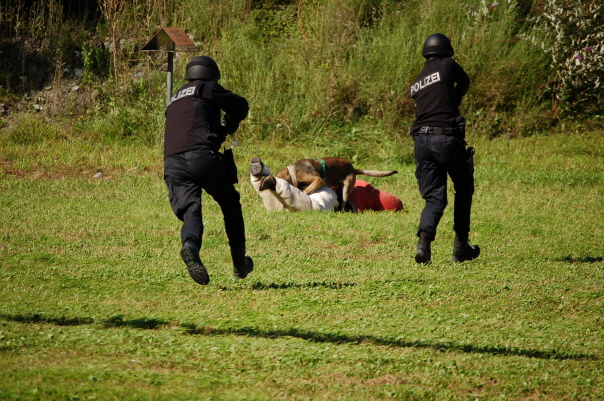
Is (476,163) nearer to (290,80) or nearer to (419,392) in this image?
(290,80)

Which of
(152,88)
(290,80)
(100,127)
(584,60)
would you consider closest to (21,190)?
(100,127)

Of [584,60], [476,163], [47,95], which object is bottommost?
[476,163]

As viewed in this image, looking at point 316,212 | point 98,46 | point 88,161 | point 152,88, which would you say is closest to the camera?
point 316,212

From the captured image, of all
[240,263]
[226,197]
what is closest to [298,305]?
[240,263]

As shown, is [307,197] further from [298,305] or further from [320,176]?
[298,305]

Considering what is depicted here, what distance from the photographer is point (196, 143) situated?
17.4 feet

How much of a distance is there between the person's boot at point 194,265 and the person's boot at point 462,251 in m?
2.82

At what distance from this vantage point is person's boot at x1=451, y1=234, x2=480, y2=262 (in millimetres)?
6707

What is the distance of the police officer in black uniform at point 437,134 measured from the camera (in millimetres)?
6188

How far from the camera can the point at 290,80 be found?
51.0ft

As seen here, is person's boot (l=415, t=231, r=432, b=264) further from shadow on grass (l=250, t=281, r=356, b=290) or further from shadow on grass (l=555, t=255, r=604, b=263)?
shadow on grass (l=555, t=255, r=604, b=263)

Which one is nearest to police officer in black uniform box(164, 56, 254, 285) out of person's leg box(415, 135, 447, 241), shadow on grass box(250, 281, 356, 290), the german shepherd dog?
shadow on grass box(250, 281, 356, 290)

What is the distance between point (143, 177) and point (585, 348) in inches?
346

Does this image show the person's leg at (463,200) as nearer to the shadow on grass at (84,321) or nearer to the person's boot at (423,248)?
the person's boot at (423,248)
